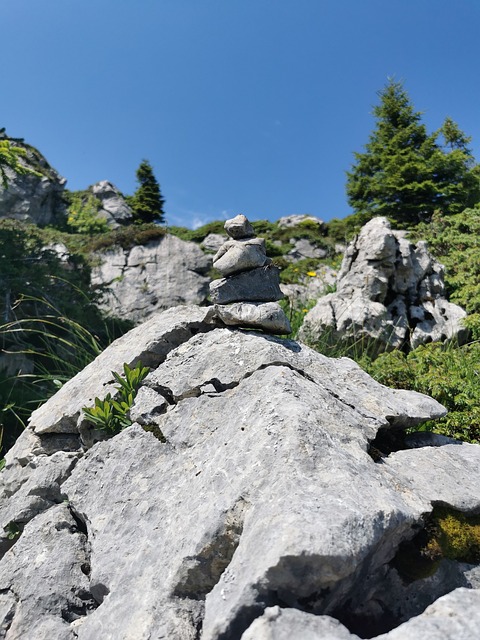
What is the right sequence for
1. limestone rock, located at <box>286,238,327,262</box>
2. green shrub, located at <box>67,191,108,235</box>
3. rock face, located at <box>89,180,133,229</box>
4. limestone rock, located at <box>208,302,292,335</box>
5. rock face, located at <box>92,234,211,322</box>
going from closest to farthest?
limestone rock, located at <box>208,302,292,335</box> → rock face, located at <box>92,234,211,322</box> → limestone rock, located at <box>286,238,327,262</box> → green shrub, located at <box>67,191,108,235</box> → rock face, located at <box>89,180,133,229</box>

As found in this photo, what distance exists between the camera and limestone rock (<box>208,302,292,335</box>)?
502cm

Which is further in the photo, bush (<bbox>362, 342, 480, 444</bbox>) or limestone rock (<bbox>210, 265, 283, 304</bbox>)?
bush (<bbox>362, 342, 480, 444</bbox>)

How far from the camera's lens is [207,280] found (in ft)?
55.7

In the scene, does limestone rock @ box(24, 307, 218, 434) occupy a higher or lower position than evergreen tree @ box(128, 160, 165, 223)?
lower

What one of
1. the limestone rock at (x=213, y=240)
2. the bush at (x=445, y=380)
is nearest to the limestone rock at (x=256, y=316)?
the bush at (x=445, y=380)

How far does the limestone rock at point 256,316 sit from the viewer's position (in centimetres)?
502

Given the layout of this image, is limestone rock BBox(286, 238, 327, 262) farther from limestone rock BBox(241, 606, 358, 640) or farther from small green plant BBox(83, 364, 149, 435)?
limestone rock BBox(241, 606, 358, 640)

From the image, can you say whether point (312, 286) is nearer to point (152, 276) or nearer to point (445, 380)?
point (152, 276)

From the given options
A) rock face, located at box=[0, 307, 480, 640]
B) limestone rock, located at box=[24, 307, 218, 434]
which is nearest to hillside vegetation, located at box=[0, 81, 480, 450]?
limestone rock, located at box=[24, 307, 218, 434]

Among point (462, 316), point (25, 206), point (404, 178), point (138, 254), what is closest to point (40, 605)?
point (462, 316)

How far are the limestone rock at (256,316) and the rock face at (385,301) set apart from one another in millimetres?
4091

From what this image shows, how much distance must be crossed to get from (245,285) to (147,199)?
1581 inches

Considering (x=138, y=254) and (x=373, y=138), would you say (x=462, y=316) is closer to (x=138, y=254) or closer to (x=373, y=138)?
(x=138, y=254)

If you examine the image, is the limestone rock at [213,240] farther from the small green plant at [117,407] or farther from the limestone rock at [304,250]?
the small green plant at [117,407]
